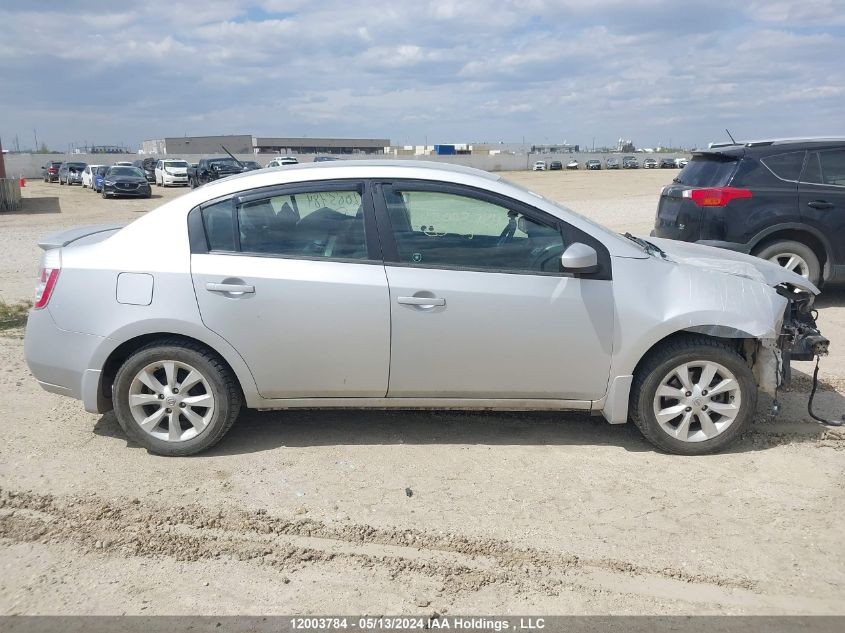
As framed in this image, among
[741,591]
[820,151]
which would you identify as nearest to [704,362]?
[741,591]

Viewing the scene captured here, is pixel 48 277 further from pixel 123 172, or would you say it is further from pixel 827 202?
pixel 123 172

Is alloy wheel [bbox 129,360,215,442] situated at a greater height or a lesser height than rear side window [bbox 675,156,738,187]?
lesser

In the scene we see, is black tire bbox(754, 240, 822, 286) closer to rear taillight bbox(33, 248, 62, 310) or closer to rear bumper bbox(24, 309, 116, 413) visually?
rear bumper bbox(24, 309, 116, 413)

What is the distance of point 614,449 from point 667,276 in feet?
3.77

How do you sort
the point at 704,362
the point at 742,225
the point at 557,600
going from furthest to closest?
the point at 742,225
the point at 704,362
the point at 557,600

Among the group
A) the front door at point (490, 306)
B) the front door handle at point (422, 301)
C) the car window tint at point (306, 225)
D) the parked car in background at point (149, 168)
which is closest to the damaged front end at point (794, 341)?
the front door at point (490, 306)

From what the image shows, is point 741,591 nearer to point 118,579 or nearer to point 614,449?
point 614,449

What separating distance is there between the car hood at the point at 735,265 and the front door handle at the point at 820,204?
324 cm

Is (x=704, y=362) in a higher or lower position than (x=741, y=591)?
higher

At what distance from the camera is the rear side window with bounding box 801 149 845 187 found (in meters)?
7.92

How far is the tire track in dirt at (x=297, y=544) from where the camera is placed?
326 centimetres

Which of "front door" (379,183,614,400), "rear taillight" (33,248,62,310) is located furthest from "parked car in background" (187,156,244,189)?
"front door" (379,183,614,400)

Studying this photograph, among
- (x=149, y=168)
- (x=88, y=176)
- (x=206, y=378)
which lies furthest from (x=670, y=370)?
(x=149, y=168)

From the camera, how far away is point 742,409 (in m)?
4.39
